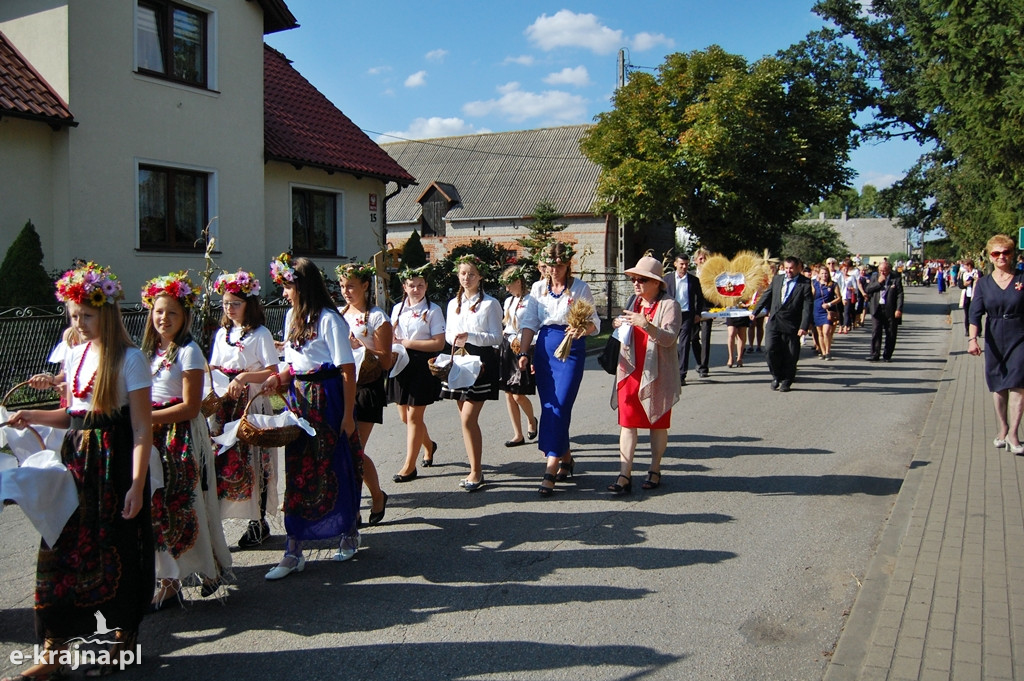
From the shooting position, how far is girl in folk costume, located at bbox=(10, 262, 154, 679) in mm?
3639

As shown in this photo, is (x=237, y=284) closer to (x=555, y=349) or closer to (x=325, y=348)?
(x=325, y=348)

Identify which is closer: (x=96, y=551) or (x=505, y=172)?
(x=96, y=551)

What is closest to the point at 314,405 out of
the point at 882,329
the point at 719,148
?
the point at 882,329

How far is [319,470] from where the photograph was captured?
16.2 feet

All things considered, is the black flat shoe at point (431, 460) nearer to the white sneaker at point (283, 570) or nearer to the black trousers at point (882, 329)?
the white sneaker at point (283, 570)

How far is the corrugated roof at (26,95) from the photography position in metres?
12.5

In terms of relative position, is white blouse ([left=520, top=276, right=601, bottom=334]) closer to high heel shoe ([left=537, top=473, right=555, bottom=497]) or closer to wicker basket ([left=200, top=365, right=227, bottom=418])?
high heel shoe ([left=537, top=473, right=555, bottom=497])

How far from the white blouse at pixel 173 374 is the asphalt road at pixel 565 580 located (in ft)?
3.91

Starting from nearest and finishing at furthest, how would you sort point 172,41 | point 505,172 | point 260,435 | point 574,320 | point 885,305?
point 260,435, point 574,320, point 172,41, point 885,305, point 505,172

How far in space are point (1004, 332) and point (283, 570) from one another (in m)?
6.89

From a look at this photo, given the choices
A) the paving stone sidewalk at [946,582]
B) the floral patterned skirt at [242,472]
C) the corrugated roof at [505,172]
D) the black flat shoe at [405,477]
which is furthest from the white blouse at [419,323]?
the corrugated roof at [505,172]

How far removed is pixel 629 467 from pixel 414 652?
3154mm

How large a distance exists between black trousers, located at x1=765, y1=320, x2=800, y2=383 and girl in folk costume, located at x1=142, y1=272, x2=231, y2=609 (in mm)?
9865

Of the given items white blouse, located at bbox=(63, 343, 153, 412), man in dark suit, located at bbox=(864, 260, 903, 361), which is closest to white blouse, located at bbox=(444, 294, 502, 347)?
white blouse, located at bbox=(63, 343, 153, 412)
